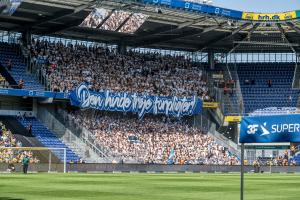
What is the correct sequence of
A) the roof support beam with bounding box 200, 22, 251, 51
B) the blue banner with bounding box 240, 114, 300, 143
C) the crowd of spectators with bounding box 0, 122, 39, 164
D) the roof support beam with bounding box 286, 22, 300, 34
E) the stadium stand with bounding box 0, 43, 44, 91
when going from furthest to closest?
the roof support beam with bounding box 200, 22, 251, 51
the roof support beam with bounding box 286, 22, 300, 34
the stadium stand with bounding box 0, 43, 44, 91
the crowd of spectators with bounding box 0, 122, 39, 164
the blue banner with bounding box 240, 114, 300, 143

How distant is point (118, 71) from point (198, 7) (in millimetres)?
13096

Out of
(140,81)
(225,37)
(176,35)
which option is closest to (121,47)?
(140,81)

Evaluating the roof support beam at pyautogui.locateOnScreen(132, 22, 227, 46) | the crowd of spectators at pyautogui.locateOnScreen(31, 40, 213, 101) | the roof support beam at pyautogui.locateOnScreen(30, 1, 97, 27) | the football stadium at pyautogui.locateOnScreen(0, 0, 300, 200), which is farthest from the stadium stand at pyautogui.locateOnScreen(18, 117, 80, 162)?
the roof support beam at pyautogui.locateOnScreen(132, 22, 227, 46)

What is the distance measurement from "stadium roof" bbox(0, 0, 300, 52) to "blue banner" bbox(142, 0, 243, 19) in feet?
2.64

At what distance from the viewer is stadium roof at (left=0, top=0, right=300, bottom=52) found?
6906cm

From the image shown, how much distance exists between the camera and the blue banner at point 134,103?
72.3m

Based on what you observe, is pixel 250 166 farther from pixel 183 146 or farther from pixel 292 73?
pixel 292 73

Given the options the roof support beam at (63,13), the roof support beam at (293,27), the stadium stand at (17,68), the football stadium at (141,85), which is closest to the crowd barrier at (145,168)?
the football stadium at (141,85)

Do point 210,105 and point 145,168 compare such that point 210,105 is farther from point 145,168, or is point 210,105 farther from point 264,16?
point 145,168

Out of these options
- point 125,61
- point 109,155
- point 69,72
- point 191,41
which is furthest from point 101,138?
point 191,41

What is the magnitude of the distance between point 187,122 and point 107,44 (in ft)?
44.7

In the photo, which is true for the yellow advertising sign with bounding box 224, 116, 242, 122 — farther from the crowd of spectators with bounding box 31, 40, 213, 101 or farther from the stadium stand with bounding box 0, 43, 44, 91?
the stadium stand with bounding box 0, 43, 44, 91

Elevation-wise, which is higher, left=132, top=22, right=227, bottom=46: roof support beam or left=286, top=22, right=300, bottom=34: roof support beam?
left=286, top=22, right=300, bottom=34: roof support beam

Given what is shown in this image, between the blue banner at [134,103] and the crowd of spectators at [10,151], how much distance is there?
349 inches
